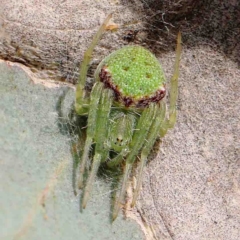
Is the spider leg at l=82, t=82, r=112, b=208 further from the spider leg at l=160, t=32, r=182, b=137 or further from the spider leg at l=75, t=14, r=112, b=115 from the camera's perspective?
the spider leg at l=160, t=32, r=182, b=137

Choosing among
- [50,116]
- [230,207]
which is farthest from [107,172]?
[230,207]

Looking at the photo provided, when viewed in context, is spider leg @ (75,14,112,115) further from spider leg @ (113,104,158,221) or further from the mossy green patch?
spider leg @ (113,104,158,221)

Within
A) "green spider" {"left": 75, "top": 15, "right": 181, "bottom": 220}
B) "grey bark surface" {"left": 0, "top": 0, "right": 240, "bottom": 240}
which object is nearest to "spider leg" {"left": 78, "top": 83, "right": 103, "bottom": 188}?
"green spider" {"left": 75, "top": 15, "right": 181, "bottom": 220}

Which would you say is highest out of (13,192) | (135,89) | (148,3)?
(148,3)

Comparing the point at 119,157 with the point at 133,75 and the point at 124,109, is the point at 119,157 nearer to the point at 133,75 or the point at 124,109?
the point at 124,109

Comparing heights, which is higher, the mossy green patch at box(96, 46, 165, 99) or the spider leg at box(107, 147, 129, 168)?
the mossy green patch at box(96, 46, 165, 99)

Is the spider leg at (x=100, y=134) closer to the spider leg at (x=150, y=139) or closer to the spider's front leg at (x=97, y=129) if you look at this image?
the spider's front leg at (x=97, y=129)

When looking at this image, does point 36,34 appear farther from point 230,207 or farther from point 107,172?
point 230,207

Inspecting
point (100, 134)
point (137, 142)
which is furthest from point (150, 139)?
point (100, 134)
